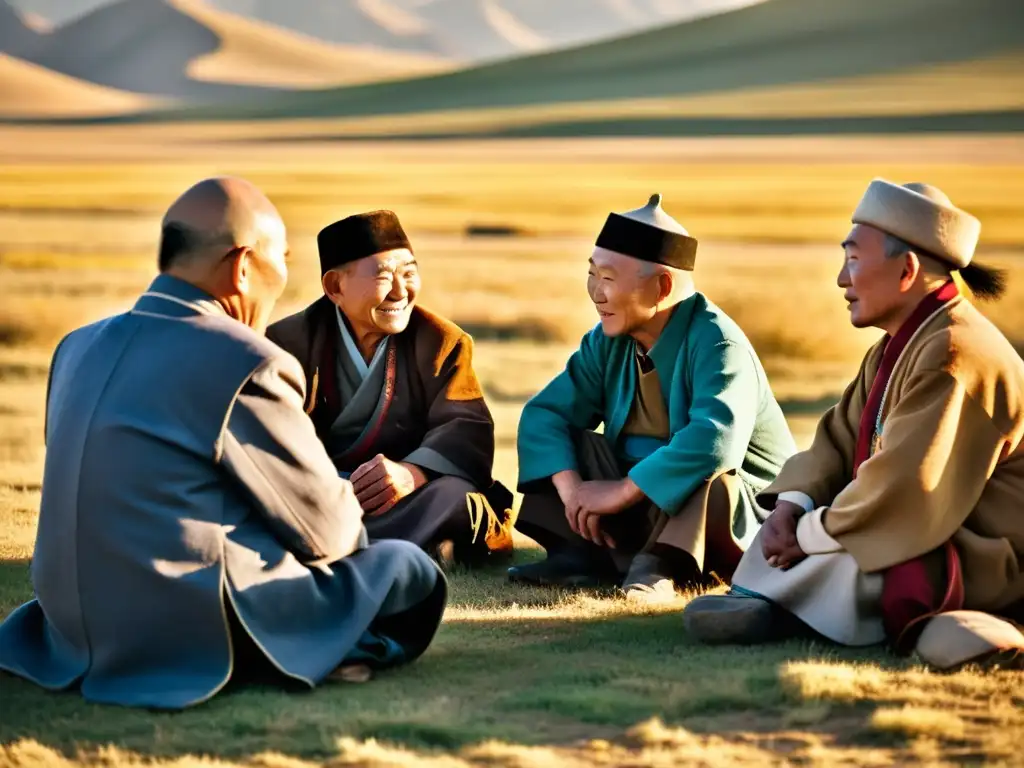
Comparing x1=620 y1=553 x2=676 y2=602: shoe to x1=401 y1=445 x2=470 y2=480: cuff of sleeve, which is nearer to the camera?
x1=620 y1=553 x2=676 y2=602: shoe

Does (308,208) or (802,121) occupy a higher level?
(802,121)

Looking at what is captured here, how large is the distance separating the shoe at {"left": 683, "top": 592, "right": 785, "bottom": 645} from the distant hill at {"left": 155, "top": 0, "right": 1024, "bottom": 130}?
6477 centimetres

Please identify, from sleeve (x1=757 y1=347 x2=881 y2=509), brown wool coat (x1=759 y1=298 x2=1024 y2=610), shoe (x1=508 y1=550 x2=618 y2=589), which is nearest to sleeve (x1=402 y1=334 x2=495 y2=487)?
shoe (x1=508 y1=550 x2=618 y2=589)

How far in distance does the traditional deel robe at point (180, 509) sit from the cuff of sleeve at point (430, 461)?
1.78m

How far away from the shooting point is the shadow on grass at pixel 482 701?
366cm

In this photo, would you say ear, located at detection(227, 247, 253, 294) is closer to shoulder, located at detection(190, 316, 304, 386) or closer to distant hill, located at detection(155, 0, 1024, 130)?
shoulder, located at detection(190, 316, 304, 386)

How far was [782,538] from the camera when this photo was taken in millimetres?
4730

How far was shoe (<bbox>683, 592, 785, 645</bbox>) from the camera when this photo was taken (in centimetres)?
457

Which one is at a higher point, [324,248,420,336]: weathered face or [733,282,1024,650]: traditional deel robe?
[324,248,420,336]: weathered face

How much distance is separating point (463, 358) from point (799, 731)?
2.60m

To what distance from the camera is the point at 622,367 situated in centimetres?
573

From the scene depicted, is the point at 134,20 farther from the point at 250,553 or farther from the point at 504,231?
the point at 250,553

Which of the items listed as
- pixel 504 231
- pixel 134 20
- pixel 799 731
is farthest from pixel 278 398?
pixel 134 20

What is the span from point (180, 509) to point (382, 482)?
190cm
